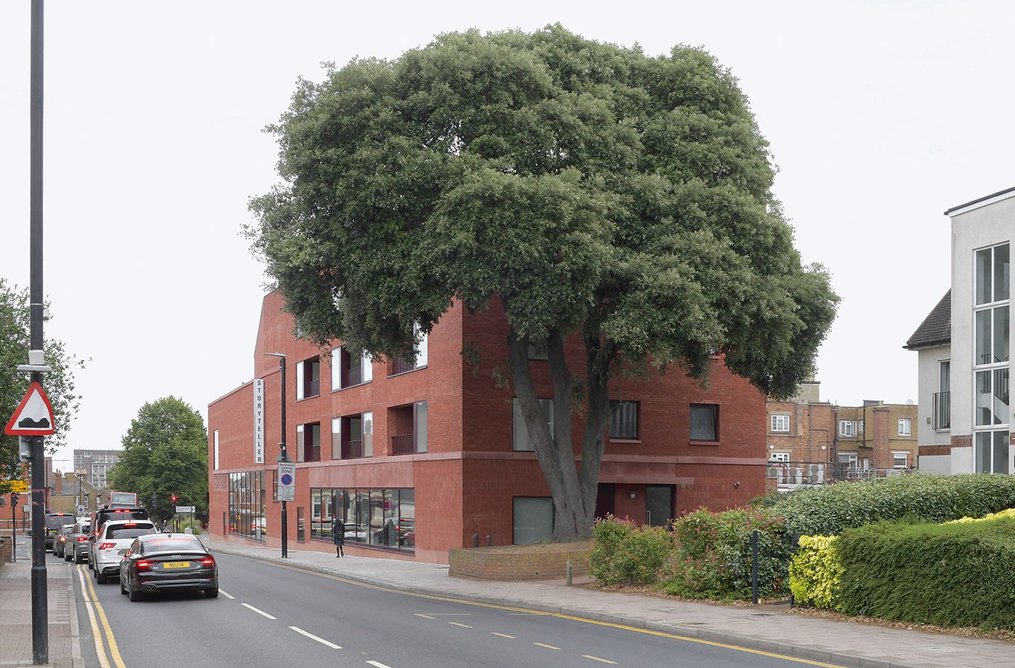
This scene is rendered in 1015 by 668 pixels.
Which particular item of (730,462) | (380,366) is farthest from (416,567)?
(730,462)

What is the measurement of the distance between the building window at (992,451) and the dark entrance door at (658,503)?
34.3ft

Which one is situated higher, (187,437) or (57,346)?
(57,346)

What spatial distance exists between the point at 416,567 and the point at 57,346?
14.3 metres

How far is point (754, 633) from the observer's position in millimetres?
16734

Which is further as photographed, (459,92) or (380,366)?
(380,366)

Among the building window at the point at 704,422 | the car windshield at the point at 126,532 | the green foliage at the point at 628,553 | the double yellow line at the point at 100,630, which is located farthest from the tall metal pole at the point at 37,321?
the building window at the point at 704,422

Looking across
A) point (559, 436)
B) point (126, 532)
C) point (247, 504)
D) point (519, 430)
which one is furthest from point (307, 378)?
point (559, 436)

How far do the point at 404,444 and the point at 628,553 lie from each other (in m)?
18.2

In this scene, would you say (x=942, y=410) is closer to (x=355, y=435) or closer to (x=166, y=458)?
(x=355, y=435)

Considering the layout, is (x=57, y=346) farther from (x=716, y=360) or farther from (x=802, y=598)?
(x=802, y=598)

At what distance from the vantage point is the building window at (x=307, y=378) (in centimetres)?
5403

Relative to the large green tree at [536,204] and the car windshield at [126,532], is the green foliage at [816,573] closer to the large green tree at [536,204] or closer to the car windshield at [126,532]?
the large green tree at [536,204]

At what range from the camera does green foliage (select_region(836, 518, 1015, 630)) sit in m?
15.8

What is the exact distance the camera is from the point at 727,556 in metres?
21.5
